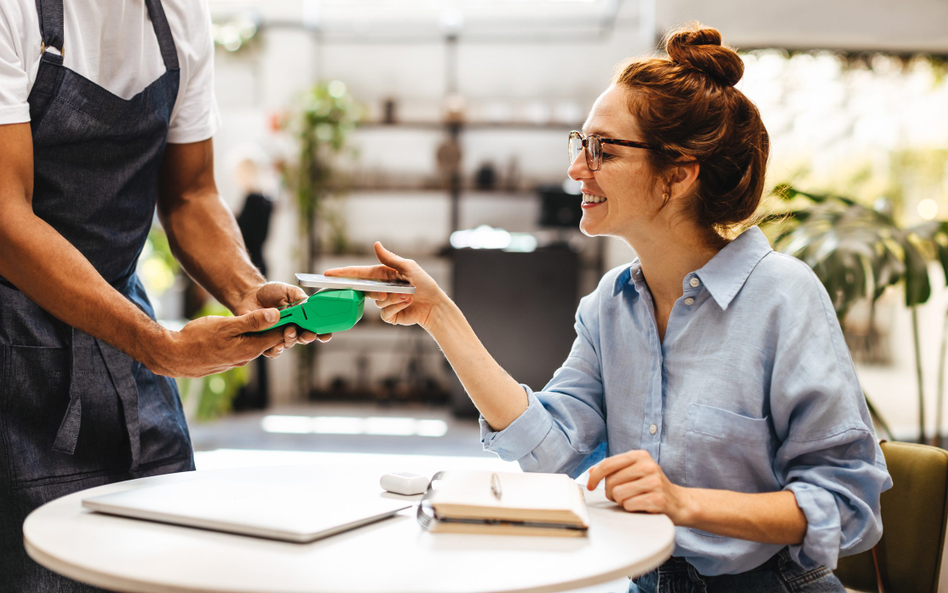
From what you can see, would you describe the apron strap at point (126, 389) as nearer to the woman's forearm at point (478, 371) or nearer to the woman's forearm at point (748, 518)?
the woman's forearm at point (478, 371)

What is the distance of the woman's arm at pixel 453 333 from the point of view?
1.35m

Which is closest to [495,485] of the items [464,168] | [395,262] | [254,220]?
[395,262]

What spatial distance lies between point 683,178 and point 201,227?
1.01 m

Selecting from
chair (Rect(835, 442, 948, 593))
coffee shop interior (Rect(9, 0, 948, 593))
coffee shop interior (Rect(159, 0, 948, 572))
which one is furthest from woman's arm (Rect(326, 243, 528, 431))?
coffee shop interior (Rect(159, 0, 948, 572))

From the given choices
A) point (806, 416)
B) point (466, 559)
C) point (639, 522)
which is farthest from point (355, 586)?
point (806, 416)

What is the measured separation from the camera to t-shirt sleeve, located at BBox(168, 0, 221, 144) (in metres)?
1.52

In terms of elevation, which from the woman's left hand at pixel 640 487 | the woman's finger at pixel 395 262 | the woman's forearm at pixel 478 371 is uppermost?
the woman's finger at pixel 395 262

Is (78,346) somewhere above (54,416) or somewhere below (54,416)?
above

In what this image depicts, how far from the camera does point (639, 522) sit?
3.29ft

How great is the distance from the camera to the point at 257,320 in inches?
47.8

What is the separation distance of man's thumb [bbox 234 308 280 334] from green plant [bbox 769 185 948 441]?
1630 millimetres

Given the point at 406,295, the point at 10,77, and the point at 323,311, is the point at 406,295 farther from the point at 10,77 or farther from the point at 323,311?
the point at 10,77

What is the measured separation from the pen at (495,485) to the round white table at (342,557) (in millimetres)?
73

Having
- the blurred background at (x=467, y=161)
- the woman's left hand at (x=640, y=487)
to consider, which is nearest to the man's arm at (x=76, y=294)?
the woman's left hand at (x=640, y=487)
